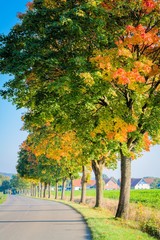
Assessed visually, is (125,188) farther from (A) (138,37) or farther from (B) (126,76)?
(A) (138,37)

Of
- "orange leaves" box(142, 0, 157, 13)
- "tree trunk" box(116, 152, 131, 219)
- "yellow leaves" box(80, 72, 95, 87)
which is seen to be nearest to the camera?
"yellow leaves" box(80, 72, 95, 87)

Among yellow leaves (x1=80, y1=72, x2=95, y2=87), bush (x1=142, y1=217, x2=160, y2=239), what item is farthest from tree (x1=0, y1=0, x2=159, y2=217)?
bush (x1=142, y1=217, x2=160, y2=239)

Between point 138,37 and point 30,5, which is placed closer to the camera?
point 138,37

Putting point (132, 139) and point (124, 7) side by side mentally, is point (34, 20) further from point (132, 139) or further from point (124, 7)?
point (132, 139)

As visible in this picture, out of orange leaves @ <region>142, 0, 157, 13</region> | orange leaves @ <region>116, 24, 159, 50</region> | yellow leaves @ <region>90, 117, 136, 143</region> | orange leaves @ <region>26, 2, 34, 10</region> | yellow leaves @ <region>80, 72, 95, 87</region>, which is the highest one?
orange leaves @ <region>26, 2, 34, 10</region>

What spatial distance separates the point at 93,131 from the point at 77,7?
21.2ft

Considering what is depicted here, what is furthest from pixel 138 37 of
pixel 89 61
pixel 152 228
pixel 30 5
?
pixel 152 228

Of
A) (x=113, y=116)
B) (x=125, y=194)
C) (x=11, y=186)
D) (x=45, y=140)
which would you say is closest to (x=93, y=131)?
(x=113, y=116)

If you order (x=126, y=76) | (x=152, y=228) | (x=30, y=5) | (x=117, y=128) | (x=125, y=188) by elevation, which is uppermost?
(x=30, y=5)

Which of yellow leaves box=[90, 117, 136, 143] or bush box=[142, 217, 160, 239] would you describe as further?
yellow leaves box=[90, 117, 136, 143]

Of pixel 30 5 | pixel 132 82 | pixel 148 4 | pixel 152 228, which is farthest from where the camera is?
pixel 30 5

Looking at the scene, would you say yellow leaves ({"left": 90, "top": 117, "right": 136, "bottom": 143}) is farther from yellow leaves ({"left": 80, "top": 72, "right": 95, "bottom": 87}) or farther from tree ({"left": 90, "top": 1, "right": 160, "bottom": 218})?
yellow leaves ({"left": 80, "top": 72, "right": 95, "bottom": 87})

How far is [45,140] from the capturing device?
26.9 meters

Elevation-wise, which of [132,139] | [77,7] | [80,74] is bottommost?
[132,139]
